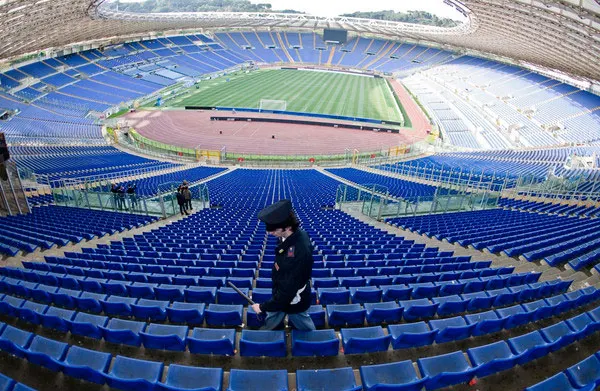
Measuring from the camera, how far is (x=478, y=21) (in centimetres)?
4506

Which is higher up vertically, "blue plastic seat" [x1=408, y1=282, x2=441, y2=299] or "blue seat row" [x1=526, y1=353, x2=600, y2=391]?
"blue seat row" [x1=526, y1=353, x2=600, y2=391]

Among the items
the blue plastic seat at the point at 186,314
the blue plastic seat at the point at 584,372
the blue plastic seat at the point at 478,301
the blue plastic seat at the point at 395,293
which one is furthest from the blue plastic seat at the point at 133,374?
the blue plastic seat at the point at 478,301

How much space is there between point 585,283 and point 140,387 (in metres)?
8.21

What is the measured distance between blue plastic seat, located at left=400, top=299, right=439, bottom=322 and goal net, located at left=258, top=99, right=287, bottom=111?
4590 cm

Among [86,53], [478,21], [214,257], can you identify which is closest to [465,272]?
[214,257]

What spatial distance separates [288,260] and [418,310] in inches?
106

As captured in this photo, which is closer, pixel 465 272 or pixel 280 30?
pixel 465 272

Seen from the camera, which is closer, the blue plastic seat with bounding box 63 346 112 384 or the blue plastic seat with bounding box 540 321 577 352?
the blue plastic seat with bounding box 63 346 112 384

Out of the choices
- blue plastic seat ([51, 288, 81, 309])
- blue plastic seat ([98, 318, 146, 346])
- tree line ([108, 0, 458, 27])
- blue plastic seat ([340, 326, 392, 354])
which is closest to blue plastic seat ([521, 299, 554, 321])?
blue plastic seat ([340, 326, 392, 354])

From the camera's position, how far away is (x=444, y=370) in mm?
4191

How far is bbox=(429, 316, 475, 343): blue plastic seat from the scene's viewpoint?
15.7ft

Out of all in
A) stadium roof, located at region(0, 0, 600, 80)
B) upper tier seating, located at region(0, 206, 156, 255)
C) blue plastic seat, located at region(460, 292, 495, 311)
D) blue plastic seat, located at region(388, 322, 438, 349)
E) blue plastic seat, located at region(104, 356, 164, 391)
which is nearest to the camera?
blue plastic seat, located at region(104, 356, 164, 391)

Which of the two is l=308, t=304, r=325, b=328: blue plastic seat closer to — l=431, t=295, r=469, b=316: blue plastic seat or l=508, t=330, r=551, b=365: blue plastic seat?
l=431, t=295, r=469, b=316: blue plastic seat

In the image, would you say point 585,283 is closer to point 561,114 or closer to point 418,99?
point 561,114
